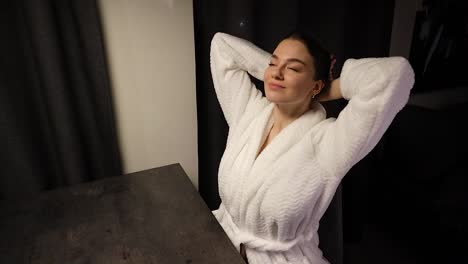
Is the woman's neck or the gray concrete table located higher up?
the woman's neck

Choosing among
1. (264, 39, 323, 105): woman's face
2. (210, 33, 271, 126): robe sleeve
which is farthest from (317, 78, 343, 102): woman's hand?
(210, 33, 271, 126): robe sleeve

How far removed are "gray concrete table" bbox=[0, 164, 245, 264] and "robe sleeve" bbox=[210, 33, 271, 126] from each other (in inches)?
12.4

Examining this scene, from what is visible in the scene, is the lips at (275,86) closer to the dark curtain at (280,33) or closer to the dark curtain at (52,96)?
the dark curtain at (280,33)

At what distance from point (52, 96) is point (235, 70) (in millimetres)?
637

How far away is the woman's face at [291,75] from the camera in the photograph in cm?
81

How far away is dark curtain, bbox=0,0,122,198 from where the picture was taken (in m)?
1.04

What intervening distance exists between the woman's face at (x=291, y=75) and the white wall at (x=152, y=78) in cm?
54

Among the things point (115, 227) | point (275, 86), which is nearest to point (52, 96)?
point (115, 227)

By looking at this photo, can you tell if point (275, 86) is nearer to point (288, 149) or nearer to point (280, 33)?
point (288, 149)

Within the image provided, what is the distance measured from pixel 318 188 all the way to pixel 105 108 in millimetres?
850

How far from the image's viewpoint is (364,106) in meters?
0.68

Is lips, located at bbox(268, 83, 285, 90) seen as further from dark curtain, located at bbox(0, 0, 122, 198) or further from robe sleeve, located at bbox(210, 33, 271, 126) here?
dark curtain, located at bbox(0, 0, 122, 198)

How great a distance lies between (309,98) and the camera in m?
0.89

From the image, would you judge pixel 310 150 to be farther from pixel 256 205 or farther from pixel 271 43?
pixel 271 43
